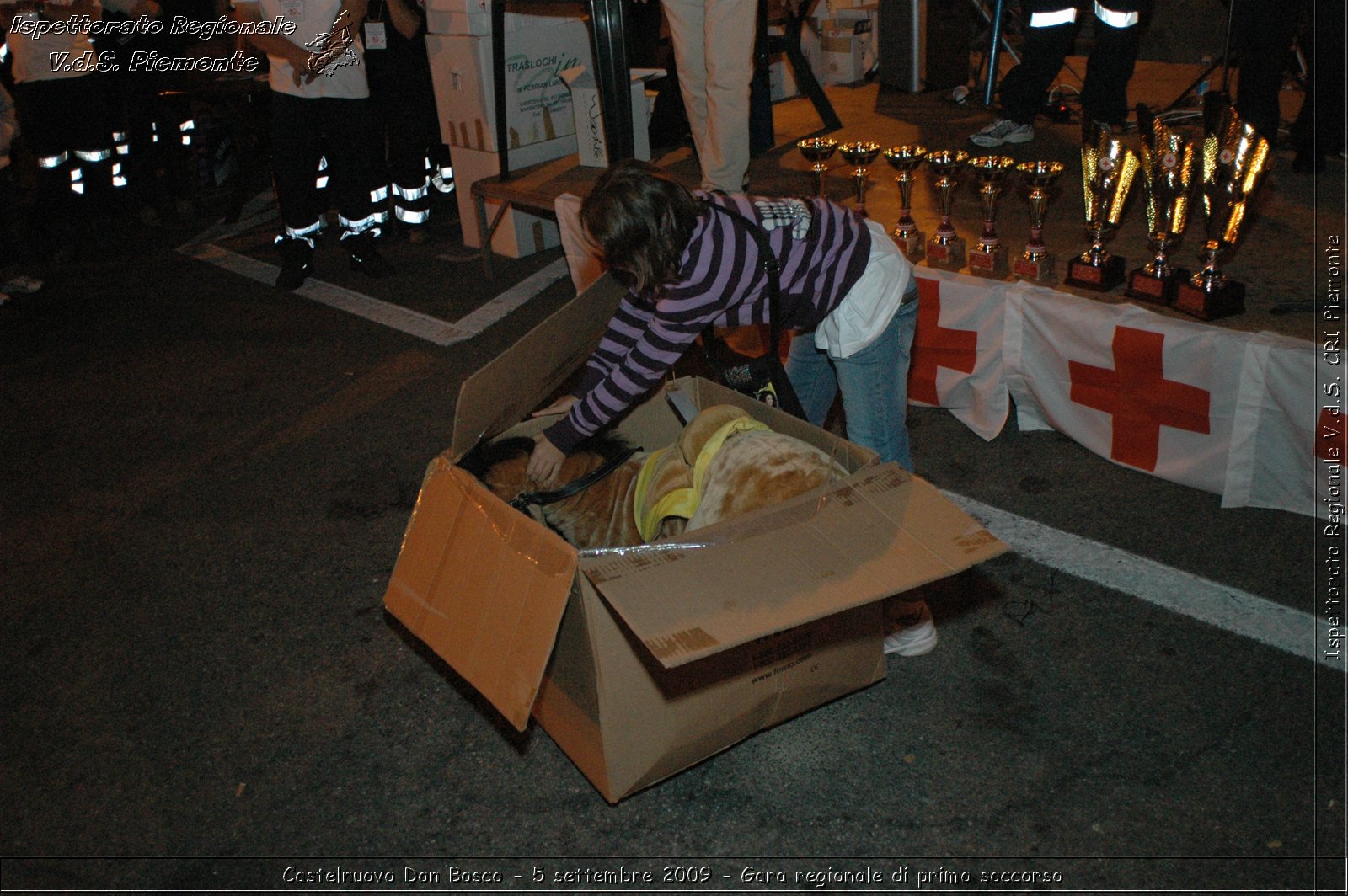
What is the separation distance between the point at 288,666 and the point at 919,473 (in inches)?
89.9

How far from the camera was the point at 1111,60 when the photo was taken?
5.55 metres

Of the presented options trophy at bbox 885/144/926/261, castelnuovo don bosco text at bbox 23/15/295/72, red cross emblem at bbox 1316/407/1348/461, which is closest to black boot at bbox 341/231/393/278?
castelnuovo don bosco text at bbox 23/15/295/72

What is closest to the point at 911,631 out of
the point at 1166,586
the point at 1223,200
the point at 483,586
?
the point at 1166,586

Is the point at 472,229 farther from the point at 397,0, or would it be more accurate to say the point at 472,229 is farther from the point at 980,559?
the point at 980,559

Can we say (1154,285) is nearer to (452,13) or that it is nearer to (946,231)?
(946,231)

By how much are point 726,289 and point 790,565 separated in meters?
0.81

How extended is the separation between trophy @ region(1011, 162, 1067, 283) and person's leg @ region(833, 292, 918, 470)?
1.34 metres

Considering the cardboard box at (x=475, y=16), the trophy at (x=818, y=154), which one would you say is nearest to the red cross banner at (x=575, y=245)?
the trophy at (x=818, y=154)

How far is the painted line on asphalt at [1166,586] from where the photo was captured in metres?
2.82

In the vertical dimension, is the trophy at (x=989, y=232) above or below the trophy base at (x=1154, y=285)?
above

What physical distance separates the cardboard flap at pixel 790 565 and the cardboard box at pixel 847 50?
280 inches

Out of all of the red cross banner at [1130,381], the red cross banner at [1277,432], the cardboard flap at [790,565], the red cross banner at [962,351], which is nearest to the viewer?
the cardboard flap at [790,565]

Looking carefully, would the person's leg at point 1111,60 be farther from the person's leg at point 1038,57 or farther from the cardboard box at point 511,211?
the cardboard box at point 511,211

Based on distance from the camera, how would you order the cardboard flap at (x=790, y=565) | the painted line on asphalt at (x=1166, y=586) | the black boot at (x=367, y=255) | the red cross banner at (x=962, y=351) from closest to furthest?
1. the cardboard flap at (x=790, y=565)
2. the painted line on asphalt at (x=1166, y=586)
3. the red cross banner at (x=962, y=351)
4. the black boot at (x=367, y=255)
